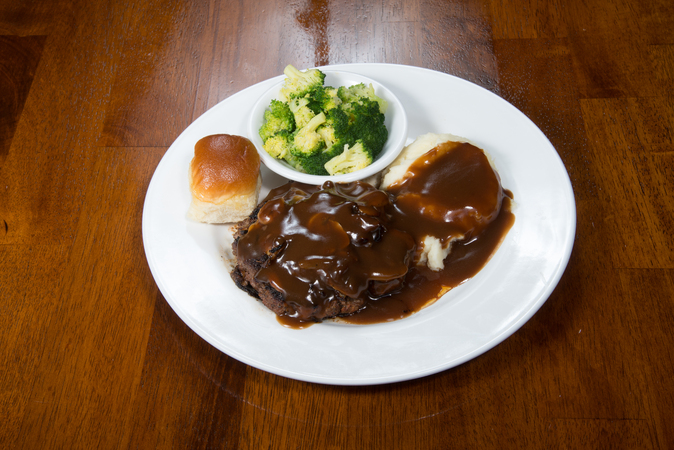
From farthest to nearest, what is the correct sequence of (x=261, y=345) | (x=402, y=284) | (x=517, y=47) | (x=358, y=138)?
(x=517, y=47)
(x=358, y=138)
(x=402, y=284)
(x=261, y=345)

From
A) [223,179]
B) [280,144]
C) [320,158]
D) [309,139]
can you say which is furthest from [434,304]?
[223,179]

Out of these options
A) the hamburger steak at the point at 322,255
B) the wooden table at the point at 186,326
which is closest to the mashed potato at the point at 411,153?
the hamburger steak at the point at 322,255

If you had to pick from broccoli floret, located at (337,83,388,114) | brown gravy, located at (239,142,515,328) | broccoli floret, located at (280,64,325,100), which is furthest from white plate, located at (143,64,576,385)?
broccoli floret, located at (280,64,325,100)

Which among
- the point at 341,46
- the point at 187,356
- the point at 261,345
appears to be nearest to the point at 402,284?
the point at 261,345

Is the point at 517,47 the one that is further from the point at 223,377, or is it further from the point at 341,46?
the point at 223,377

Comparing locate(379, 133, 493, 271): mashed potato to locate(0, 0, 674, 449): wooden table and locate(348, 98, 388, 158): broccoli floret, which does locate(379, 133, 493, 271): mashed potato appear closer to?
locate(348, 98, 388, 158): broccoli floret

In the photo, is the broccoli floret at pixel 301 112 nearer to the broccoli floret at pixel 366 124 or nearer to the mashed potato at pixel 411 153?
the broccoli floret at pixel 366 124
